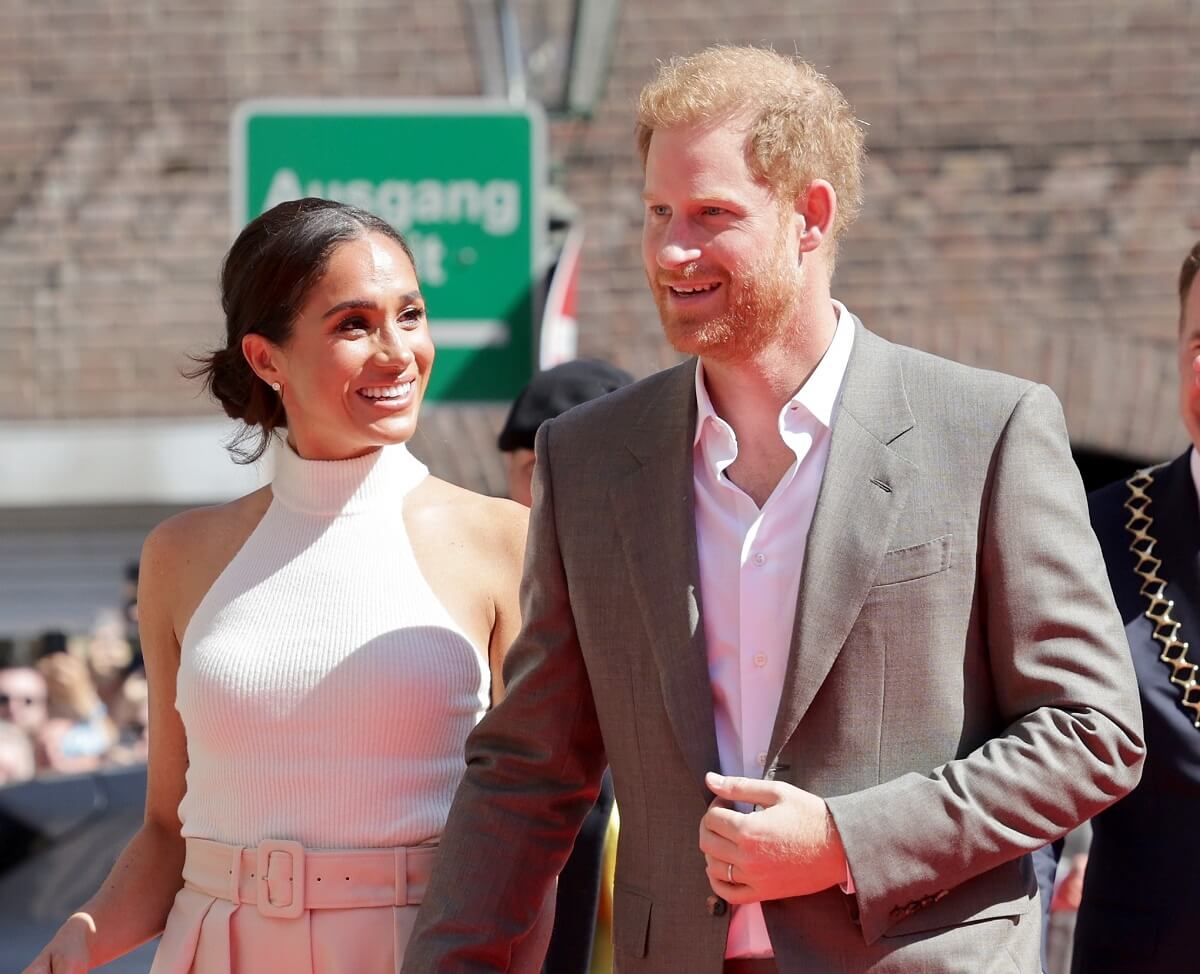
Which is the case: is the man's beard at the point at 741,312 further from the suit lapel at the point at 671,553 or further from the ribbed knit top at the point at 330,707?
the ribbed knit top at the point at 330,707

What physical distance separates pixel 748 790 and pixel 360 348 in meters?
1.13

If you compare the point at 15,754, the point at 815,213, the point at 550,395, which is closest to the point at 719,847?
the point at 815,213

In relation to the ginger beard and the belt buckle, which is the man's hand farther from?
the belt buckle

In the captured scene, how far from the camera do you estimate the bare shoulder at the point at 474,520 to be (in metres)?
3.09

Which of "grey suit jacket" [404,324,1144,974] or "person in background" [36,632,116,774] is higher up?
"grey suit jacket" [404,324,1144,974]

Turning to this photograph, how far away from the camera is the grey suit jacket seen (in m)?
2.31

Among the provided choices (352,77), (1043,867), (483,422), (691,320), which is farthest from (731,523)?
(352,77)

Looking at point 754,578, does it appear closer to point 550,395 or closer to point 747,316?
point 747,316

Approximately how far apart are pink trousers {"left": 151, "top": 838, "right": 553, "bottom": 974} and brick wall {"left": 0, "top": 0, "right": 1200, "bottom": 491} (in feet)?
18.0

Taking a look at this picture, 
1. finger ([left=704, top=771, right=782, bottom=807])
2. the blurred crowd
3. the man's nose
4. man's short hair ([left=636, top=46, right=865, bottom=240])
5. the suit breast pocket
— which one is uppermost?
man's short hair ([left=636, top=46, right=865, bottom=240])

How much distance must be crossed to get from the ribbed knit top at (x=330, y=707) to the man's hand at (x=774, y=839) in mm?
763

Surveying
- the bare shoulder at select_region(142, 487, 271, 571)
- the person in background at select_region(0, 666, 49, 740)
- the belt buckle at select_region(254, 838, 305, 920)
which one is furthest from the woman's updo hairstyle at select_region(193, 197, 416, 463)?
the person in background at select_region(0, 666, 49, 740)

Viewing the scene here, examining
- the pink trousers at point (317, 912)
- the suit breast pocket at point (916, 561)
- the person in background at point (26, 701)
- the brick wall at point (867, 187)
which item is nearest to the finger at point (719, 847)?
the suit breast pocket at point (916, 561)

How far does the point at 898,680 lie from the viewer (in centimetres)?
237
